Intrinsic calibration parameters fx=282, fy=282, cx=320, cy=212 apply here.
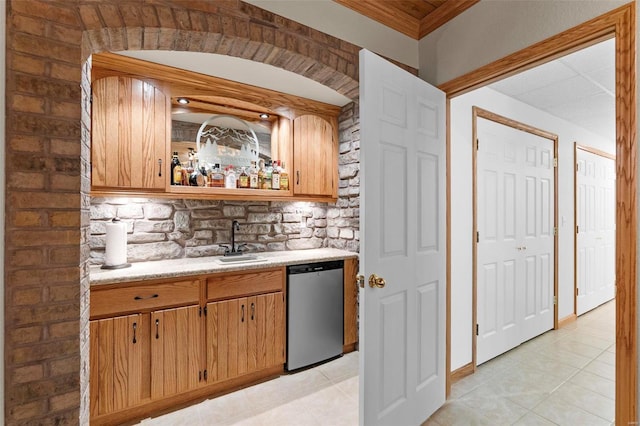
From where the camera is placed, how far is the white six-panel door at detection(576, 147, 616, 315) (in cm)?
347

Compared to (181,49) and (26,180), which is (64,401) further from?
(181,49)

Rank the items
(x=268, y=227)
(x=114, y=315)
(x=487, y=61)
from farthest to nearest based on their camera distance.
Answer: (x=268, y=227)
(x=114, y=315)
(x=487, y=61)

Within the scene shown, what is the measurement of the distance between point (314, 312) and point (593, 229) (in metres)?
3.86

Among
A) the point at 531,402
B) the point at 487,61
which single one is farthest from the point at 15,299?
the point at 531,402

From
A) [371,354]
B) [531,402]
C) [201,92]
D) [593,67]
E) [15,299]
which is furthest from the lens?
[201,92]

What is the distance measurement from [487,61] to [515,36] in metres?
0.16

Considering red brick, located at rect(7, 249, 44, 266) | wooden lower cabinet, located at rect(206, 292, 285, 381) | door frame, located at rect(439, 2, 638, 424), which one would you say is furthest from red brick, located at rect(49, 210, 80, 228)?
door frame, located at rect(439, 2, 638, 424)

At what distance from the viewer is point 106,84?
1989 millimetres

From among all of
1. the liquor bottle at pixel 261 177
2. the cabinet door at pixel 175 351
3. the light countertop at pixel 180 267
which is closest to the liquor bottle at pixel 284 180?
the liquor bottle at pixel 261 177

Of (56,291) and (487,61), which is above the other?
(487,61)

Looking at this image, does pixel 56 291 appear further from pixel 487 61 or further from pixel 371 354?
pixel 487 61

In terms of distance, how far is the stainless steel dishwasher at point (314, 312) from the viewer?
2.40 m

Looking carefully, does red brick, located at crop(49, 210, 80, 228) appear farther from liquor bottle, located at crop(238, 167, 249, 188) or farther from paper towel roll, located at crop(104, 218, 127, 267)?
liquor bottle, located at crop(238, 167, 249, 188)

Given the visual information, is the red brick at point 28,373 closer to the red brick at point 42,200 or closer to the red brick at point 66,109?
the red brick at point 42,200
